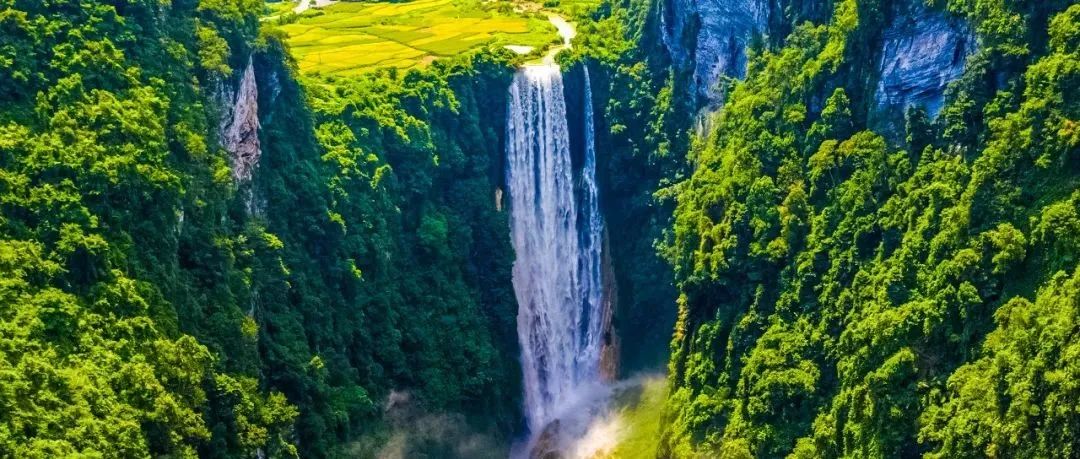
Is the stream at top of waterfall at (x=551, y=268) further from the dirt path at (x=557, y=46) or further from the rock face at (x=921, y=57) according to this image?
the rock face at (x=921, y=57)

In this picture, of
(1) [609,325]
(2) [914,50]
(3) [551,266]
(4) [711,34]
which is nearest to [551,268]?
(3) [551,266]

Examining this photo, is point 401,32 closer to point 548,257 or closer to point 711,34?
point 548,257

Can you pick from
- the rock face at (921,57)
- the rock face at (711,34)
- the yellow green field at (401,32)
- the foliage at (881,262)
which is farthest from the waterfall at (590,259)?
the rock face at (921,57)

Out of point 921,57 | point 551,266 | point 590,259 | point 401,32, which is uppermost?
point 921,57

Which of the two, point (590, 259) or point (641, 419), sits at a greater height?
point (590, 259)

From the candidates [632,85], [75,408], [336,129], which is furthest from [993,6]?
[75,408]

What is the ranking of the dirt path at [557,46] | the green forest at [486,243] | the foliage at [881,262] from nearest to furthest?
1. the green forest at [486,243]
2. the foliage at [881,262]
3. the dirt path at [557,46]

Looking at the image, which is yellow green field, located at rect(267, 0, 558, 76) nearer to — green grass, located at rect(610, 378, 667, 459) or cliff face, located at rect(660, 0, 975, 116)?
cliff face, located at rect(660, 0, 975, 116)
